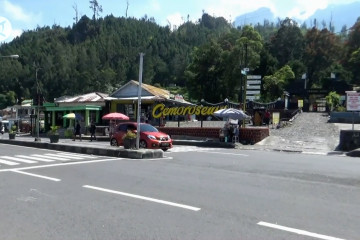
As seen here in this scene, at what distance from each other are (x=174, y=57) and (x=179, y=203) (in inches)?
5109

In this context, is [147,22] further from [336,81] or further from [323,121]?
[323,121]

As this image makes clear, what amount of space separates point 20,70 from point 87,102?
9371 centimetres

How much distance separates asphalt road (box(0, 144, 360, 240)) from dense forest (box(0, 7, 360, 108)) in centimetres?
2439

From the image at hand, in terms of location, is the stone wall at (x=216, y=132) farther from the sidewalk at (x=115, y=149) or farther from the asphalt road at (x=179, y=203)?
the asphalt road at (x=179, y=203)

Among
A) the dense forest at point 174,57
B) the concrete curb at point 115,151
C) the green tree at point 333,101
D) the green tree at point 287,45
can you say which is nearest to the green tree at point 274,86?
the dense forest at point 174,57

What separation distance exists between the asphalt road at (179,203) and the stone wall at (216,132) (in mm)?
13654

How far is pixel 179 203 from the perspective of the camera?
7.79 metres

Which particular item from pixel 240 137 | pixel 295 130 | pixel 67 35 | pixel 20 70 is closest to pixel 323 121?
pixel 295 130

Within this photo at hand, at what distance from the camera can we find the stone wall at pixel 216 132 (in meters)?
26.7

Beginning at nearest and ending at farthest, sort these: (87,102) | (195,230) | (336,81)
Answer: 1. (195,230)
2. (87,102)
3. (336,81)

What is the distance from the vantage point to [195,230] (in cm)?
599

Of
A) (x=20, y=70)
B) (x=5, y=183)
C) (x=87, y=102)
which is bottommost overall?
(x=5, y=183)

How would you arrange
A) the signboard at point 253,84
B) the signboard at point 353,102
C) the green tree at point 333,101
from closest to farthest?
the signboard at point 353,102
the signboard at point 253,84
the green tree at point 333,101

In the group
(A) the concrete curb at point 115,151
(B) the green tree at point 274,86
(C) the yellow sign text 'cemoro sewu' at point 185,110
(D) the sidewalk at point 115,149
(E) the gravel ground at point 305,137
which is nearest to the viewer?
(A) the concrete curb at point 115,151
